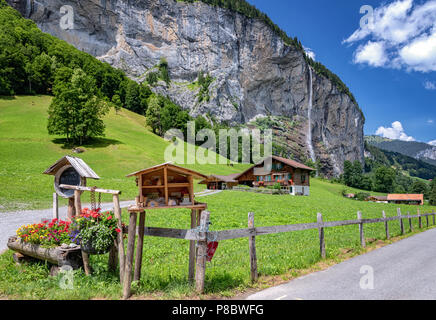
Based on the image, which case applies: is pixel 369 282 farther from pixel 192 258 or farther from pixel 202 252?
pixel 192 258

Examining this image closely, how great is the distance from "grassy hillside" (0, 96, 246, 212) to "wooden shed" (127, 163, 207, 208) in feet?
58.7

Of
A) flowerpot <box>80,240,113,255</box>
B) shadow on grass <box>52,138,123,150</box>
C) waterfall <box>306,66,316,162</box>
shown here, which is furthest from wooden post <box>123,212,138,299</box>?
waterfall <box>306,66,316,162</box>

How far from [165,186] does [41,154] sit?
45.0 m

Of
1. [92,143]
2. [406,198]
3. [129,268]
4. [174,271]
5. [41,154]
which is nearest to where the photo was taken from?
[129,268]

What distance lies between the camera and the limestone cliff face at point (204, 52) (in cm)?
12875

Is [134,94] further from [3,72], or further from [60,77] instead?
[3,72]

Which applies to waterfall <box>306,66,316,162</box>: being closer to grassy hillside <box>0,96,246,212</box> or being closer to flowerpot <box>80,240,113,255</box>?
grassy hillside <box>0,96,246,212</box>

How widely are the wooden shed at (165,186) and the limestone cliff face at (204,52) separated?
421 ft

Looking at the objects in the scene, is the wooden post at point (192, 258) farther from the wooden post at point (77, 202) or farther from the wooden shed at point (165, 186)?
the wooden post at point (77, 202)

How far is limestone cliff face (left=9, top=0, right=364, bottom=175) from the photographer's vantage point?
128750 mm

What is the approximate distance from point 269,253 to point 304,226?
1939 mm

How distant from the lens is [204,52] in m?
140

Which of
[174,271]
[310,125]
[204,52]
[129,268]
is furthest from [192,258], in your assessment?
[310,125]

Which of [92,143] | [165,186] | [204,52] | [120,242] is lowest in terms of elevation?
[120,242]
